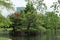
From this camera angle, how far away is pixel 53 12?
28.9 ft

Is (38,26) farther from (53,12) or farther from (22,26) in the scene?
(53,12)

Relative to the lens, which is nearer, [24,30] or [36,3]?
[36,3]

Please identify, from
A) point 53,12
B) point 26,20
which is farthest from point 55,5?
point 26,20

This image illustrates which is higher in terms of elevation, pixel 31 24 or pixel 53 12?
pixel 53 12

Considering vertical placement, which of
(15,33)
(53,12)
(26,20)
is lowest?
(15,33)

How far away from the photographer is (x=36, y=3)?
8.65 m

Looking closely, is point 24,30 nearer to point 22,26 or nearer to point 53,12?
point 22,26

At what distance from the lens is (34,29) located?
2100 inches

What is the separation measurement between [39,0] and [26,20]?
4327cm

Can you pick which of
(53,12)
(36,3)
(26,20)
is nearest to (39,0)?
(36,3)

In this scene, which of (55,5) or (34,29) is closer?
(55,5)

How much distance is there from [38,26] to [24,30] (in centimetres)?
452

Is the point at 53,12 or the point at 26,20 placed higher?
the point at 53,12

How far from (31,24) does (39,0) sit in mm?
43657
